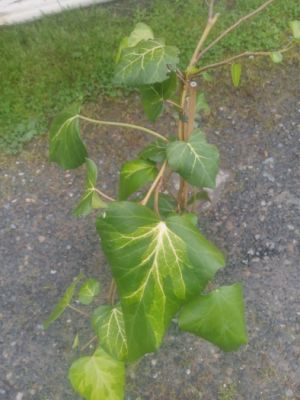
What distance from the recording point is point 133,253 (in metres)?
1.11

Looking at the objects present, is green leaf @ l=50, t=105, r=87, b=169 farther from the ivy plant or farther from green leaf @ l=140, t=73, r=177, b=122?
green leaf @ l=140, t=73, r=177, b=122

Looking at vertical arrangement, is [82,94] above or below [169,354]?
above

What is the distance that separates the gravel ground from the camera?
1.83 m

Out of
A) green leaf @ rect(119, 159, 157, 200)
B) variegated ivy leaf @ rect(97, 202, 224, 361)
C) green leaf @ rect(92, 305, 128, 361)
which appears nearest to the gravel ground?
green leaf @ rect(92, 305, 128, 361)

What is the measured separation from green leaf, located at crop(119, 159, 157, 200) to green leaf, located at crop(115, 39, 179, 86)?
27cm

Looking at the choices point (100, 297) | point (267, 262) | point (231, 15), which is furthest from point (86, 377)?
point (231, 15)

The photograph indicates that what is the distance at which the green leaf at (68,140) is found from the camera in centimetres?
146

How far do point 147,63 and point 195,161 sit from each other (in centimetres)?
26

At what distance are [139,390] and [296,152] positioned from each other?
47.0 inches

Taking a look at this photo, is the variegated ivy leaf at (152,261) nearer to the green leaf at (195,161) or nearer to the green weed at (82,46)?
the green leaf at (195,161)

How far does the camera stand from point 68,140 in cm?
146

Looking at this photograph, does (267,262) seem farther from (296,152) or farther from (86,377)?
(86,377)

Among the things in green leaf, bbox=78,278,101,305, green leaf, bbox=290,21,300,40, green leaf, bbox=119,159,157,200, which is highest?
green leaf, bbox=290,21,300,40

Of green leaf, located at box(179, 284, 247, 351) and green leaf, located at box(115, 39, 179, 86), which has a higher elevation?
green leaf, located at box(115, 39, 179, 86)
